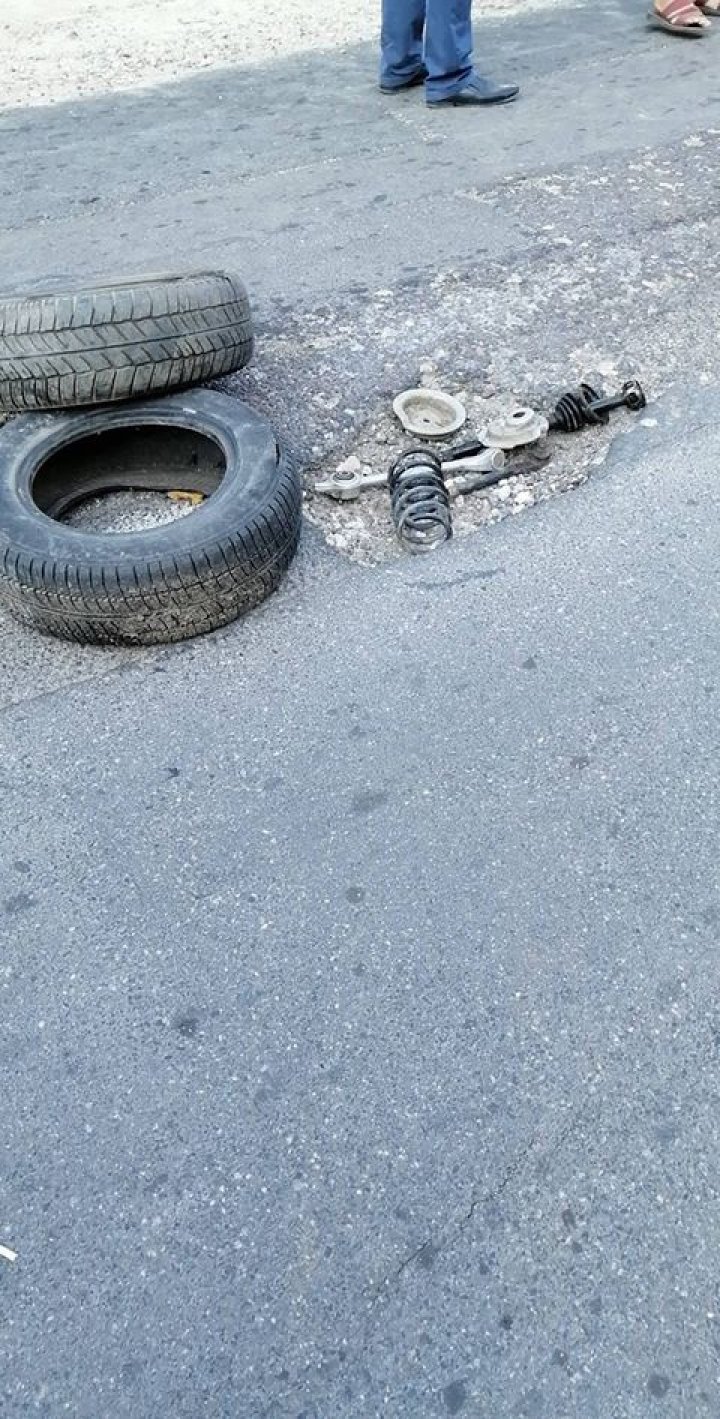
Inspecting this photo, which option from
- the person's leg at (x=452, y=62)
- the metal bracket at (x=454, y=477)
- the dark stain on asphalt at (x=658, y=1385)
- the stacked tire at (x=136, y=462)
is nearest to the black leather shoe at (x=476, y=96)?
the person's leg at (x=452, y=62)

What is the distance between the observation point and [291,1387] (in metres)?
1.70

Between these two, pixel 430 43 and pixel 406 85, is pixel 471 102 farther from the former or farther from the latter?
pixel 406 85

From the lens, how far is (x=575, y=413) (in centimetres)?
377

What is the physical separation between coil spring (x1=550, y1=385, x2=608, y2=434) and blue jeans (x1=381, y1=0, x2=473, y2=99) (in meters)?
4.03

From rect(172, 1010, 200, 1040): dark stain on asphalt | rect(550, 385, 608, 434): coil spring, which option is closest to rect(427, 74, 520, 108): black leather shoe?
rect(550, 385, 608, 434): coil spring

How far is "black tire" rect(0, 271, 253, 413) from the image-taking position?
3.22 meters

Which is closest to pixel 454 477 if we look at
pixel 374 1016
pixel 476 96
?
pixel 374 1016

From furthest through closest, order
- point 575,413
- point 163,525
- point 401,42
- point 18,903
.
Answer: point 401,42 → point 575,413 → point 163,525 → point 18,903

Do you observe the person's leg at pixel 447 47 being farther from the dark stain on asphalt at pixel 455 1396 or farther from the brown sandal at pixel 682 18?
the dark stain on asphalt at pixel 455 1396

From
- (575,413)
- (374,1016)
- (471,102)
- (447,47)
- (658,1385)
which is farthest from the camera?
(471,102)

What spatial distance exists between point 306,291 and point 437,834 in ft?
10.3

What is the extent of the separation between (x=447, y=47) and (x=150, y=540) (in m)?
5.36

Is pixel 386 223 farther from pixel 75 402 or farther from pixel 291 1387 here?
pixel 291 1387

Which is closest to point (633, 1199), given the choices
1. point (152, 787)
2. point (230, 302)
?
point (152, 787)
